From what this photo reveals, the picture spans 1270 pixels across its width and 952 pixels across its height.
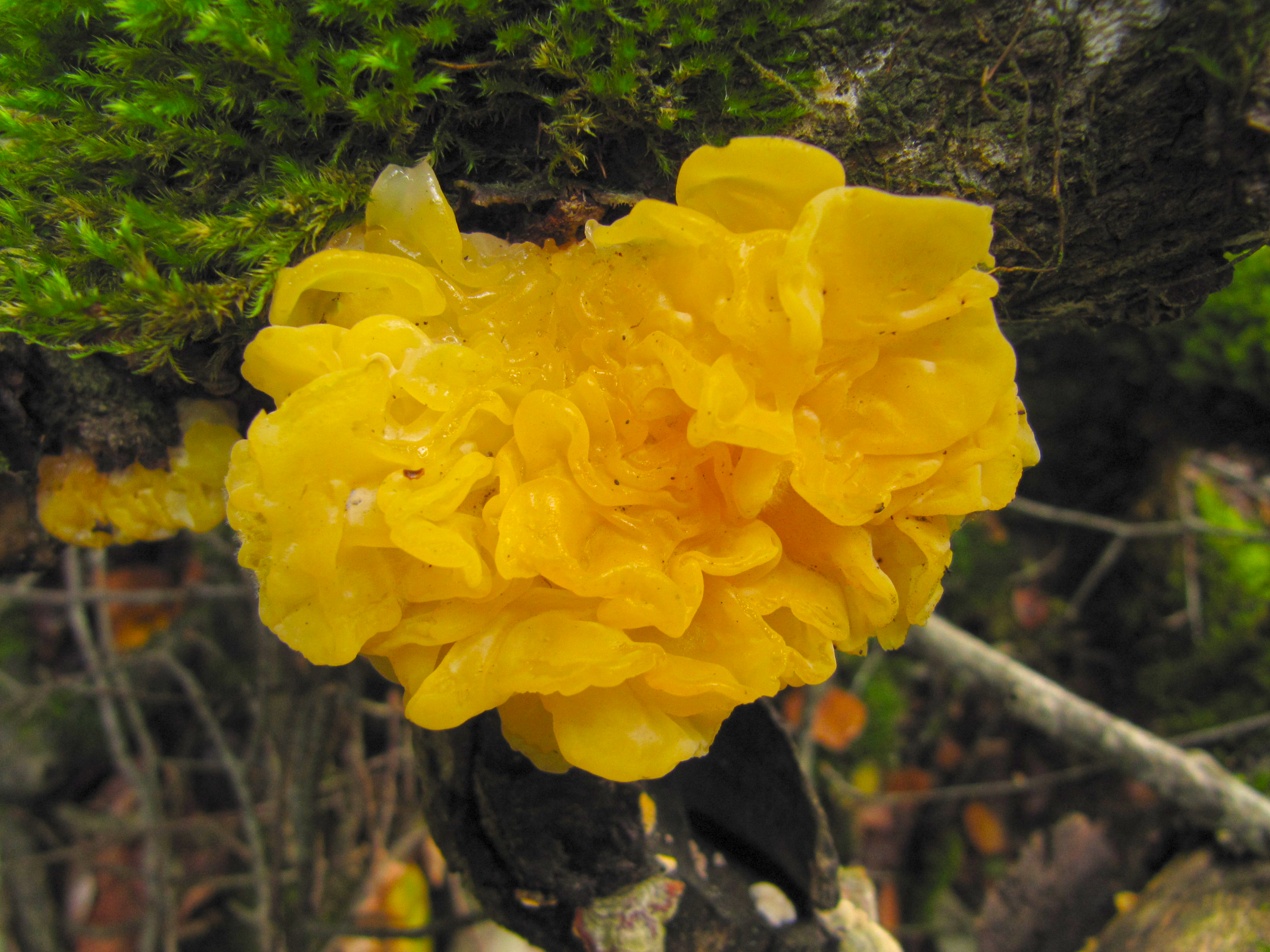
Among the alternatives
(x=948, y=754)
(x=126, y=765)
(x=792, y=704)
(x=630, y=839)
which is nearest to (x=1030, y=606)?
(x=948, y=754)

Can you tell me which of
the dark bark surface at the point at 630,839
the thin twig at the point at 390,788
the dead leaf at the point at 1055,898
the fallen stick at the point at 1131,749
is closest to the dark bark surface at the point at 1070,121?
the dark bark surface at the point at 630,839

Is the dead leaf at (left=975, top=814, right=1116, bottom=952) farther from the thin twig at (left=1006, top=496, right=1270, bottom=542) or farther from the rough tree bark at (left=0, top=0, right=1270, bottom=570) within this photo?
the rough tree bark at (left=0, top=0, right=1270, bottom=570)

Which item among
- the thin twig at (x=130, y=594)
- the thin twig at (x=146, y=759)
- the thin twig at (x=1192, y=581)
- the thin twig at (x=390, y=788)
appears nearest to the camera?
the thin twig at (x=130, y=594)

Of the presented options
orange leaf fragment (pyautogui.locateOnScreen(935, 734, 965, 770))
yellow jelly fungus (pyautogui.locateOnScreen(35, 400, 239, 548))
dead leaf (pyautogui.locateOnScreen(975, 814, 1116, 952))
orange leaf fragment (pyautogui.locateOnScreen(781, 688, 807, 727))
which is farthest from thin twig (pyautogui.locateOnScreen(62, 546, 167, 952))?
orange leaf fragment (pyautogui.locateOnScreen(935, 734, 965, 770))

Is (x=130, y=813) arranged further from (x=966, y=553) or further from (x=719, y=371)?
(x=966, y=553)

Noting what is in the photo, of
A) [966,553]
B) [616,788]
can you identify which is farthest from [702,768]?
[966,553]

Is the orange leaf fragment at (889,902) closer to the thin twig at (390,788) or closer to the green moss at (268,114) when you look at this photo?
the thin twig at (390,788)
